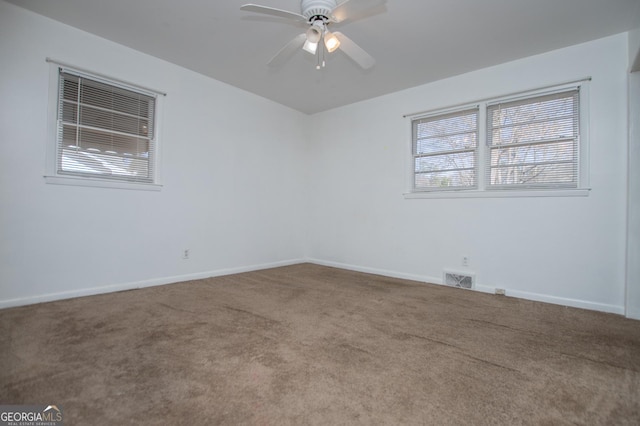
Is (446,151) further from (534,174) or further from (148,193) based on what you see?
(148,193)

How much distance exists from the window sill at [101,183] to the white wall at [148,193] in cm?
5

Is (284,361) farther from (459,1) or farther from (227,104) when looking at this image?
(227,104)

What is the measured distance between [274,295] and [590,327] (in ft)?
9.28

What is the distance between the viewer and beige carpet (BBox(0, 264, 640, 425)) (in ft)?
4.53

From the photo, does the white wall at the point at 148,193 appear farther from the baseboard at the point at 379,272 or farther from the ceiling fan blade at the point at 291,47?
the ceiling fan blade at the point at 291,47

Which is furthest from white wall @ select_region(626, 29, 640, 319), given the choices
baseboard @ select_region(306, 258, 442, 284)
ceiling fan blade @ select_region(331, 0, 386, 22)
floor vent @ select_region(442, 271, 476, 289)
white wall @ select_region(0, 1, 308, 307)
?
white wall @ select_region(0, 1, 308, 307)

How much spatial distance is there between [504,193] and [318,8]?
276 centimetres

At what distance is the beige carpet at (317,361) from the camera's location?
1.38 m

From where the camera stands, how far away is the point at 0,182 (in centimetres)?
259

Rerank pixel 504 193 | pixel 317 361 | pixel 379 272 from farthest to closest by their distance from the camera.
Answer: pixel 379 272 < pixel 504 193 < pixel 317 361

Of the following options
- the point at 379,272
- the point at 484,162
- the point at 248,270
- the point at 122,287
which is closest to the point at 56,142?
the point at 122,287

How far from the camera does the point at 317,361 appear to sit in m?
1.83

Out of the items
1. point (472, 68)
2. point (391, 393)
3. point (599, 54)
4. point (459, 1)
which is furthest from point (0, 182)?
point (599, 54)

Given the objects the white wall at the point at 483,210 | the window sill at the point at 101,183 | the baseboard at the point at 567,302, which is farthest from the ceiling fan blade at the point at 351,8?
the baseboard at the point at 567,302
